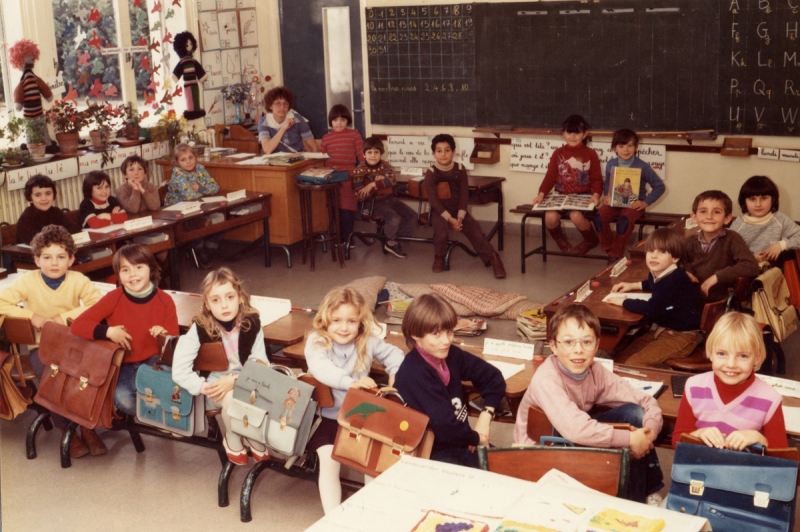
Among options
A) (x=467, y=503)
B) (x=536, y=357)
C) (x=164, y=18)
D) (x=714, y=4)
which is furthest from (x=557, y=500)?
(x=164, y=18)

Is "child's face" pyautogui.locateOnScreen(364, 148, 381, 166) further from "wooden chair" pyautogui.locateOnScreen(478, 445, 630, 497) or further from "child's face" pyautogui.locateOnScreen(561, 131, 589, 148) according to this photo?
"wooden chair" pyautogui.locateOnScreen(478, 445, 630, 497)

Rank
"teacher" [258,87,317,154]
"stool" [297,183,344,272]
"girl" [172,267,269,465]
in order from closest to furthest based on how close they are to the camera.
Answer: "girl" [172,267,269,465] → "stool" [297,183,344,272] → "teacher" [258,87,317,154]

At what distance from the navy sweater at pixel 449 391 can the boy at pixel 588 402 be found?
157mm

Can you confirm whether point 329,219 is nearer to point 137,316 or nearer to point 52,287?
point 52,287

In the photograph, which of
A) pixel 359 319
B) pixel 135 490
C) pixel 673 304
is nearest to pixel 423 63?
pixel 673 304

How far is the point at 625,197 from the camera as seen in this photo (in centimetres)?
700

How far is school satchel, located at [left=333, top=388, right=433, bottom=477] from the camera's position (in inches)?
114

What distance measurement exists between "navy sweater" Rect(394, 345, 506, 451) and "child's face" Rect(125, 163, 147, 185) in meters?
3.99

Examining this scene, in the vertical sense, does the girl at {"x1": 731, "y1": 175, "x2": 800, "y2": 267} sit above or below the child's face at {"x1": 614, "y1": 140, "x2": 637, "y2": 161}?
below

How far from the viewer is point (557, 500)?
2230mm

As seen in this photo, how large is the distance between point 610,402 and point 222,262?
5.17m

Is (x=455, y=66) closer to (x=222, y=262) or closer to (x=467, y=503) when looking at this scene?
(x=222, y=262)

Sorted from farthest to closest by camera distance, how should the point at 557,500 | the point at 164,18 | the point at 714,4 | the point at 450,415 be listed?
the point at 164,18, the point at 714,4, the point at 450,415, the point at 557,500

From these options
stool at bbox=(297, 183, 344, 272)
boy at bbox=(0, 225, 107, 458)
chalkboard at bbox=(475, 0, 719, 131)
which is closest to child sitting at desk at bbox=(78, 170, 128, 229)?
stool at bbox=(297, 183, 344, 272)
